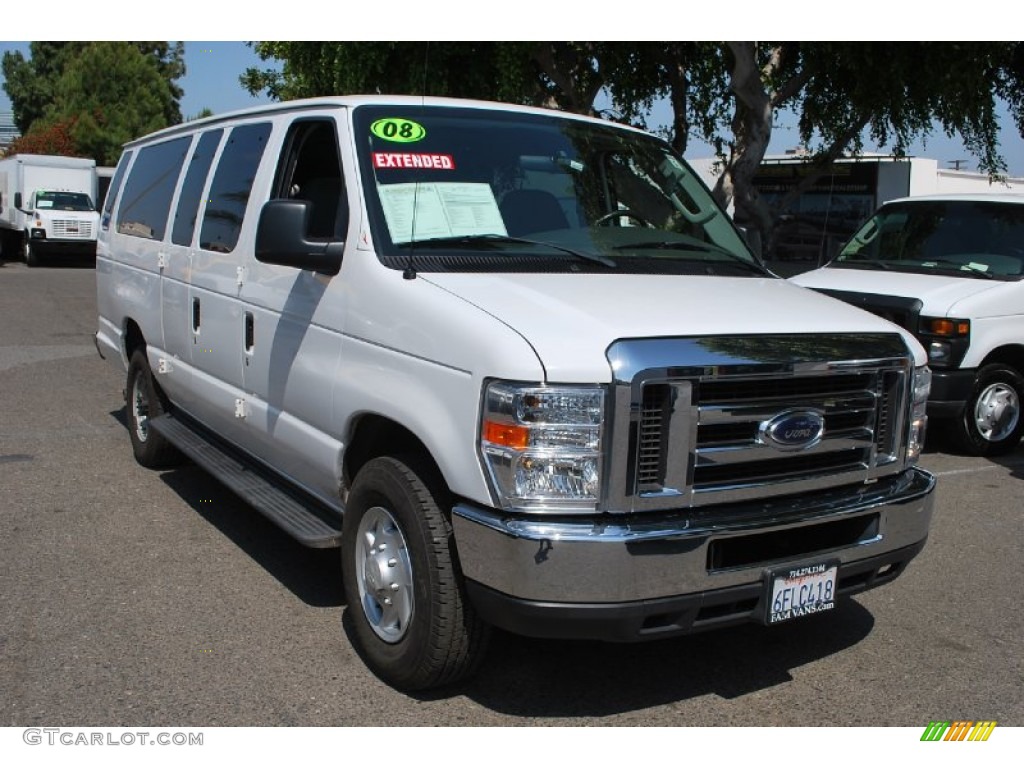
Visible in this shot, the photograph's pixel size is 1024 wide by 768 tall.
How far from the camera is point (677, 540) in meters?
3.29

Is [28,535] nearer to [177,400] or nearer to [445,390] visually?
[177,400]

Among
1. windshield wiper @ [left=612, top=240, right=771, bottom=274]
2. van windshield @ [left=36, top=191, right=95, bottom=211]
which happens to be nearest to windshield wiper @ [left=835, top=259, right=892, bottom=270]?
windshield wiper @ [left=612, top=240, right=771, bottom=274]

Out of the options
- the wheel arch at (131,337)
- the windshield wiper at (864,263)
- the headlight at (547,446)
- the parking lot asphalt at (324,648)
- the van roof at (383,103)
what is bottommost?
the parking lot asphalt at (324,648)

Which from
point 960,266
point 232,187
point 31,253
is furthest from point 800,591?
point 31,253

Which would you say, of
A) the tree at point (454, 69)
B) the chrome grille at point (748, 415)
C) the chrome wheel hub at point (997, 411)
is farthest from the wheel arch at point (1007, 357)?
the tree at point (454, 69)

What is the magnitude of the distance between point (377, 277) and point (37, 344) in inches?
397

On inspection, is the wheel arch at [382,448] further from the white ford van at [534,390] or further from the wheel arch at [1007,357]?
the wheel arch at [1007,357]

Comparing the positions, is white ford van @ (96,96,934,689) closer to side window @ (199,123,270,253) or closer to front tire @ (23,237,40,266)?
side window @ (199,123,270,253)

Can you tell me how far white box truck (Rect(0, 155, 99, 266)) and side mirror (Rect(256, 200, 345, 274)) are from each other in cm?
2488

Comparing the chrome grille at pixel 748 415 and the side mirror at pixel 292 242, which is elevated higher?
the side mirror at pixel 292 242

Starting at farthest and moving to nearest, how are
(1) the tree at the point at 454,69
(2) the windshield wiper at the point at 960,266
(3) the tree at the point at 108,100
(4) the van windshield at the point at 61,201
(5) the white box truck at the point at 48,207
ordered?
1. (3) the tree at the point at 108,100
2. (4) the van windshield at the point at 61,201
3. (5) the white box truck at the point at 48,207
4. (1) the tree at the point at 454,69
5. (2) the windshield wiper at the point at 960,266

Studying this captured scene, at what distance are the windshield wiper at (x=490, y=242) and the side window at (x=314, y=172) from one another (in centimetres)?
61

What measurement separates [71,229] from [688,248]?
25.4 metres

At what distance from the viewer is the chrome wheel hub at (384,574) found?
3.77m
